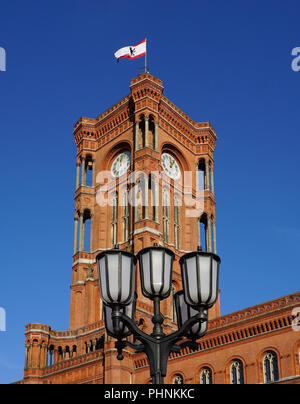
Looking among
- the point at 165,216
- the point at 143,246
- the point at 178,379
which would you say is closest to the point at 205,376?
the point at 178,379

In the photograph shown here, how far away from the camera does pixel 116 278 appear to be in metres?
10.1

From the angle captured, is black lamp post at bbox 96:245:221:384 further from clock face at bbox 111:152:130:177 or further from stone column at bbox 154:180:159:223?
clock face at bbox 111:152:130:177

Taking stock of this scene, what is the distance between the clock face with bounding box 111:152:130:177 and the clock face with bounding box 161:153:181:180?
11.8ft

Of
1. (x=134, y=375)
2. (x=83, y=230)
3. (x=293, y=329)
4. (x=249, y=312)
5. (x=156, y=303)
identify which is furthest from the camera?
(x=83, y=230)

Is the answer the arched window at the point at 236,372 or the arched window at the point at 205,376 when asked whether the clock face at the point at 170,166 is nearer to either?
the arched window at the point at 205,376

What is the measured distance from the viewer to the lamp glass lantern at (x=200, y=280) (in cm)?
1013

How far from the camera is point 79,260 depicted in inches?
2258

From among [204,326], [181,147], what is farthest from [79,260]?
[204,326]

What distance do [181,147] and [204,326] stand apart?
5212cm

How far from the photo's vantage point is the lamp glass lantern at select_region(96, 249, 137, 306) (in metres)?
10.1

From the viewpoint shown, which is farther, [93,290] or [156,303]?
[93,290]

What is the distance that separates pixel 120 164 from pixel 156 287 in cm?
5095

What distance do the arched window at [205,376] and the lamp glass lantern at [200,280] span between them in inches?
1173

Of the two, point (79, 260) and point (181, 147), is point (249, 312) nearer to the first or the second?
point (79, 260)
